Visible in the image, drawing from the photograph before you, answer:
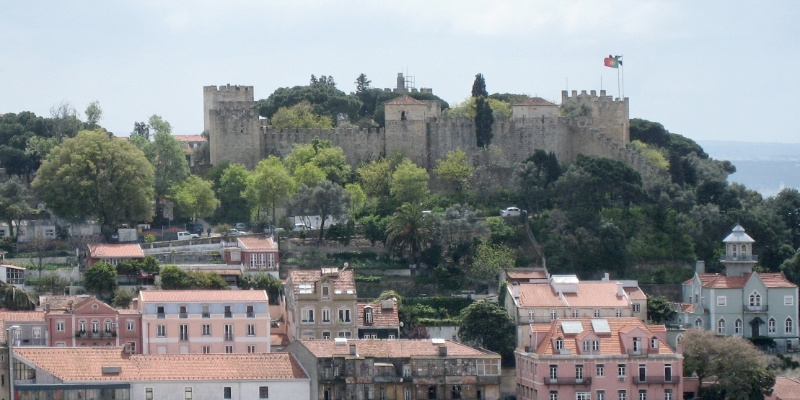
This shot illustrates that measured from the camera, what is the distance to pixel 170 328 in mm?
77625

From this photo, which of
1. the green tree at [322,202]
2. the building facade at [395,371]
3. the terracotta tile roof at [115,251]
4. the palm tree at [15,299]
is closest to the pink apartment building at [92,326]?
the palm tree at [15,299]

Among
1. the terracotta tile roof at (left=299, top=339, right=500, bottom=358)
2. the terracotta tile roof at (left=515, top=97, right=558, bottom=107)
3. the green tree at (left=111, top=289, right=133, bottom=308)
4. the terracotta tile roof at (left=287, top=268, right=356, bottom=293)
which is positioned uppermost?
the terracotta tile roof at (left=515, top=97, right=558, bottom=107)

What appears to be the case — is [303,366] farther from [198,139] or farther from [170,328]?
[198,139]

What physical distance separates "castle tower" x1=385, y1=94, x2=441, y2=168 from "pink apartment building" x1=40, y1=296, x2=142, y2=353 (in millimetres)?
30993

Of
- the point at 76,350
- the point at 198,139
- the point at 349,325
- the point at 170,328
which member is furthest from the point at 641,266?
the point at 198,139

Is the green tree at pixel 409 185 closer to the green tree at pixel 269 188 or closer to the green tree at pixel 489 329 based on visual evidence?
the green tree at pixel 269 188

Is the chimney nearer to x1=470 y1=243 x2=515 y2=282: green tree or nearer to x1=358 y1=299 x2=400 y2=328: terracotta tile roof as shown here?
x1=470 y1=243 x2=515 y2=282: green tree

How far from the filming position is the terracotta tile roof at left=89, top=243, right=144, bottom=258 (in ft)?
286

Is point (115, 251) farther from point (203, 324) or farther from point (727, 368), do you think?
point (727, 368)

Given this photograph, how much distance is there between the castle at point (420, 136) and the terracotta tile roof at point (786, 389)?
2583cm

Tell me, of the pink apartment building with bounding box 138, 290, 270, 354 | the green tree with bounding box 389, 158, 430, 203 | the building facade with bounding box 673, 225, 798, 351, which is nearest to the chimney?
the building facade with bounding box 673, 225, 798, 351

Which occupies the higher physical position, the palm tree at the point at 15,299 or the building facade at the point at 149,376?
the palm tree at the point at 15,299

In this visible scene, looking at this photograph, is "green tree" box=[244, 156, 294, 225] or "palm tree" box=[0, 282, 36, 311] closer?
"palm tree" box=[0, 282, 36, 311]

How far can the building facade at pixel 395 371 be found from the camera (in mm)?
69750
